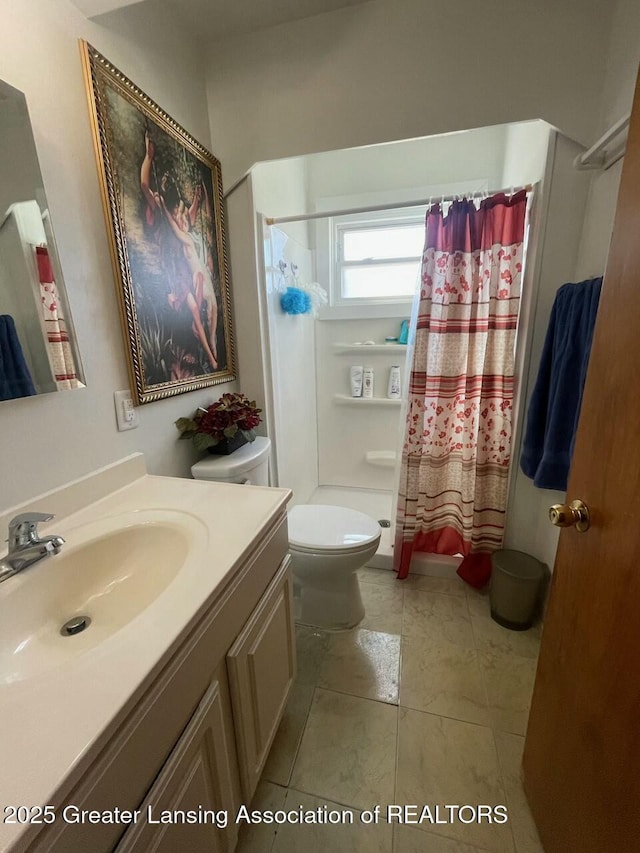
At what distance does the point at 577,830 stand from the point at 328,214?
85.3 inches

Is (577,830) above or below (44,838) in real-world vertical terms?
below

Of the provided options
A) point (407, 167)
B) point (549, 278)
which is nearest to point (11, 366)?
point (549, 278)

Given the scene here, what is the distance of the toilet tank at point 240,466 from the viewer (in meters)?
1.32

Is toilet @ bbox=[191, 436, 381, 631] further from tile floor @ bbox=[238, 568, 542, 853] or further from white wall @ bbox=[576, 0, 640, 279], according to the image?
white wall @ bbox=[576, 0, 640, 279]

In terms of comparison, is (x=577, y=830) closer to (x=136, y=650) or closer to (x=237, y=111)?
(x=136, y=650)

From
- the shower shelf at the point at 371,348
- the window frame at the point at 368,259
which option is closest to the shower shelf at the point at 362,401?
the shower shelf at the point at 371,348

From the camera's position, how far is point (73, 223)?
0.94 meters

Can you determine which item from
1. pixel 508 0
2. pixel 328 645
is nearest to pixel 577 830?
pixel 328 645

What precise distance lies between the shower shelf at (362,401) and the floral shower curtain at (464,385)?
0.67 meters

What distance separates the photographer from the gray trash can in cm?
154

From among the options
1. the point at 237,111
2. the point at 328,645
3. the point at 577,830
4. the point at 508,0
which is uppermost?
the point at 508,0

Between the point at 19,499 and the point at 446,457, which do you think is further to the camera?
the point at 446,457

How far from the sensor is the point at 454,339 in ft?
5.48

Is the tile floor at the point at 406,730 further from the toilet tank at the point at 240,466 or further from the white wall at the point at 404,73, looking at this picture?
the white wall at the point at 404,73
